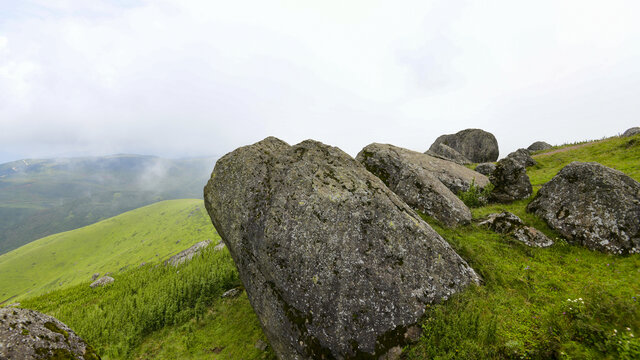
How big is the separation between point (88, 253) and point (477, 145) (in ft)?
816

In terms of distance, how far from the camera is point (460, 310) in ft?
28.1

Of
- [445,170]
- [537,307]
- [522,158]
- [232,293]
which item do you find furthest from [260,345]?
[522,158]

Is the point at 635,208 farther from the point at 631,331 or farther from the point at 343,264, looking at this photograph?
the point at 343,264

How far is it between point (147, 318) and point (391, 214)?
19.5 metres

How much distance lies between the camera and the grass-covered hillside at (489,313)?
20.1ft

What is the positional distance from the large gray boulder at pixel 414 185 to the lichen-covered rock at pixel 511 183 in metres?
4.87

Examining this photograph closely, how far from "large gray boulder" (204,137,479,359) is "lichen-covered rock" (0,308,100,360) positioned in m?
7.55

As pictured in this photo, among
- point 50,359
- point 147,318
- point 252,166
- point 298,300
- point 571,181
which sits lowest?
point 147,318

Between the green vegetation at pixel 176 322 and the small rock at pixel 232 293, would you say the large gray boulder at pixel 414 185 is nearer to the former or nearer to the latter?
the green vegetation at pixel 176 322

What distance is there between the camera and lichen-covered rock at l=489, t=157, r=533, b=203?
1902 centimetres

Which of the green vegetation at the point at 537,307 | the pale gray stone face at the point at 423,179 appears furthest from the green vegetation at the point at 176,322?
the pale gray stone face at the point at 423,179

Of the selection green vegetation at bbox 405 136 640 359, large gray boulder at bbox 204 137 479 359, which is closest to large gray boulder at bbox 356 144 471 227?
green vegetation at bbox 405 136 640 359

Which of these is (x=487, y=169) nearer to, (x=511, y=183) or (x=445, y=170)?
(x=445, y=170)

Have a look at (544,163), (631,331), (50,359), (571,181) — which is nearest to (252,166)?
(50,359)
